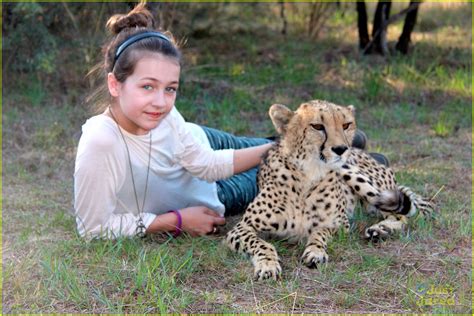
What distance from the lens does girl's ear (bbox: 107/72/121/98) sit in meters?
2.73

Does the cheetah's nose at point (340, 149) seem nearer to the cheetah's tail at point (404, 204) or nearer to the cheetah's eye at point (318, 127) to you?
the cheetah's eye at point (318, 127)

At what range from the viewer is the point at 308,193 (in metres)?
2.86

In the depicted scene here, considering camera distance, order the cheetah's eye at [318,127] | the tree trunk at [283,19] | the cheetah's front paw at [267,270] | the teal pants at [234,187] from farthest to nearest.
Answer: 1. the tree trunk at [283,19]
2. the teal pants at [234,187]
3. the cheetah's eye at [318,127]
4. the cheetah's front paw at [267,270]

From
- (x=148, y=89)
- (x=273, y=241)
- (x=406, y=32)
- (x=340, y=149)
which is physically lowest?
(x=273, y=241)

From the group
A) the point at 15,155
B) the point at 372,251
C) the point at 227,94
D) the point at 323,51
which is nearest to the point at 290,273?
the point at 372,251

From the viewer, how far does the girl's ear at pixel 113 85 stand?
107 inches

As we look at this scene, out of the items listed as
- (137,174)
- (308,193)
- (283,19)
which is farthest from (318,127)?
(283,19)

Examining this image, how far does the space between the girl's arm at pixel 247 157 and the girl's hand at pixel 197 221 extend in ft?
0.78

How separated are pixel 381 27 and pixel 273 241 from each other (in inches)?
149

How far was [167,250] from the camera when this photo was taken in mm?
2713

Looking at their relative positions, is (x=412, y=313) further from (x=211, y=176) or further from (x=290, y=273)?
(x=211, y=176)

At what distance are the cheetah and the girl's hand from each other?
0.10m

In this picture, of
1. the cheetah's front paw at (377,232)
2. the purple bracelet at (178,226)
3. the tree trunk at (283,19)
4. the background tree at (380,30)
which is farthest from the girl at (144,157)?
the tree trunk at (283,19)

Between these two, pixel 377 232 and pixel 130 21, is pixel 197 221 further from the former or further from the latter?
pixel 130 21
